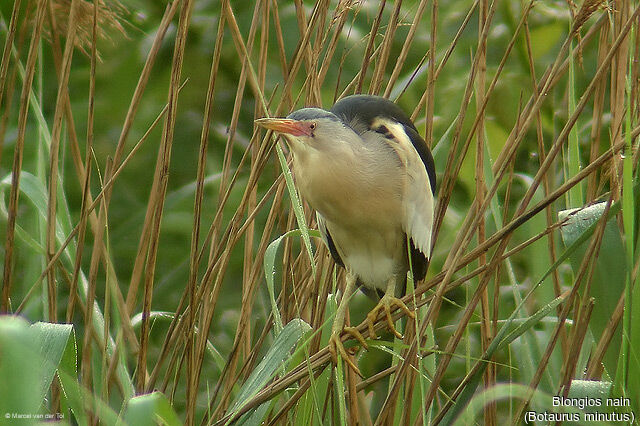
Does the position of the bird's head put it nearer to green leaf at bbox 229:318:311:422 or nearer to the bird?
the bird

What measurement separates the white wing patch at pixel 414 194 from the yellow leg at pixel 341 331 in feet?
0.44

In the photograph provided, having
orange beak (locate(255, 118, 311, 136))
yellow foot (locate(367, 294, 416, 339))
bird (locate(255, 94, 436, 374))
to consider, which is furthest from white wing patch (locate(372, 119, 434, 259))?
orange beak (locate(255, 118, 311, 136))

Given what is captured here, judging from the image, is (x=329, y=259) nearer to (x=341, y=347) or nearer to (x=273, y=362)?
(x=341, y=347)

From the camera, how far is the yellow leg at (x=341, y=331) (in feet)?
3.45

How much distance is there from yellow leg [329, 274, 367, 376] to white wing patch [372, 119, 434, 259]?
133mm

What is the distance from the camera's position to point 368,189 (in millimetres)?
1294

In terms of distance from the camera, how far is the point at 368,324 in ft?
4.12

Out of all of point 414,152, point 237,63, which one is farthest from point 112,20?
point 237,63

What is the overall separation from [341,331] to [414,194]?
26cm

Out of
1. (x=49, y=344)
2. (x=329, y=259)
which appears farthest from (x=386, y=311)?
(x=49, y=344)

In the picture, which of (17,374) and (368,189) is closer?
(17,374)

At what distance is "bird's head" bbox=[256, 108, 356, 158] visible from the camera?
109 centimetres

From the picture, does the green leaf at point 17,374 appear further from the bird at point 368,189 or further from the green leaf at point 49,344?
the bird at point 368,189

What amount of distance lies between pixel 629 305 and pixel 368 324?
0.50 meters
